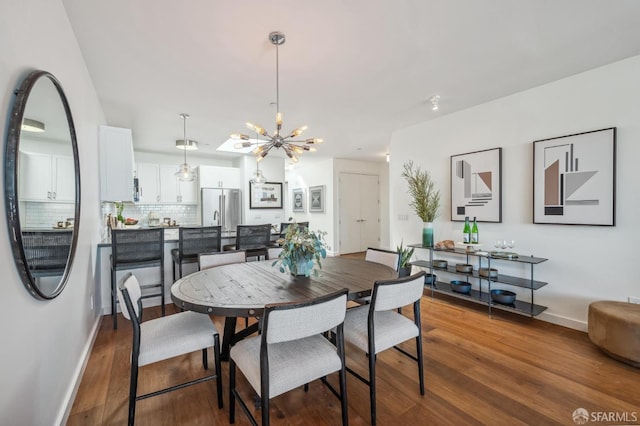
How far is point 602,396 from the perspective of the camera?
1857 mm

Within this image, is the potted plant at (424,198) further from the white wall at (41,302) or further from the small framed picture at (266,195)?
the white wall at (41,302)

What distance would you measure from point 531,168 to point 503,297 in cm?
147

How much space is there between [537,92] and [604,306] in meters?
2.23

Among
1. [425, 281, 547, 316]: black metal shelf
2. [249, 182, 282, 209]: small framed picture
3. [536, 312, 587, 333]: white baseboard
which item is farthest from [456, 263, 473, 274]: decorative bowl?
[249, 182, 282, 209]: small framed picture

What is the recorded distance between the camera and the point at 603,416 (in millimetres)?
1696

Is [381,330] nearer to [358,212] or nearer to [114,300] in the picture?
[114,300]

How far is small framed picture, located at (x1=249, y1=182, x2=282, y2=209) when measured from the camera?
21.6 ft

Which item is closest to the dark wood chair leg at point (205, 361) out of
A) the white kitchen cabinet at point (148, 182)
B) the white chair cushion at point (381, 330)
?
the white chair cushion at point (381, 330)

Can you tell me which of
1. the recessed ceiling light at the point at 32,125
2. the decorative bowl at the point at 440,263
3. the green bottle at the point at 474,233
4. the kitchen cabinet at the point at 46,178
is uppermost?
the recessed ceiling light at the point at 32,125

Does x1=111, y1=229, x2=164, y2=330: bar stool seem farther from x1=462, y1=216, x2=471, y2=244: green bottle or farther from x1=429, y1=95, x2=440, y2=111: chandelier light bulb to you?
x1=462, y1=216, x2=471, y2=244: green bottle

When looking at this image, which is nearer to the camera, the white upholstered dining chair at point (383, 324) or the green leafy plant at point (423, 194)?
the white upholstered dining chair at point (383, 324)

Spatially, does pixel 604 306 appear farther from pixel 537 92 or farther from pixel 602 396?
pixel 537 92

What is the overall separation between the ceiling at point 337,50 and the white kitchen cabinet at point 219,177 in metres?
2.45

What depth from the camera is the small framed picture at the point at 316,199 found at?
7395 millimetres
